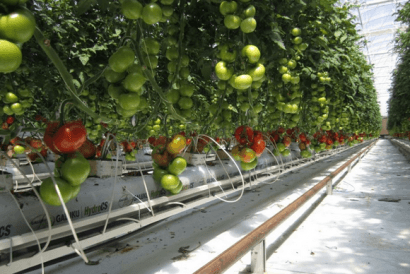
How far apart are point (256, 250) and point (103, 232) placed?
2.53 feet

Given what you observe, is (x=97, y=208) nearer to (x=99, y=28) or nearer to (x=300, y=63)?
(x=99, y=28)

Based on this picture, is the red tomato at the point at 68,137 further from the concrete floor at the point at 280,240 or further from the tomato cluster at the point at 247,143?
the tomato cluster at the point at 247,143

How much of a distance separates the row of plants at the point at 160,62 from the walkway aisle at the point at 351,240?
64 centimetres

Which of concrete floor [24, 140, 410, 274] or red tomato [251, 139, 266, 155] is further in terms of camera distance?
red tomato [251, 139, 266, 155]

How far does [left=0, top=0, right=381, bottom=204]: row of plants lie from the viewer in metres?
0.81

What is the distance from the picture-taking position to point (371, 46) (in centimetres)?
1700

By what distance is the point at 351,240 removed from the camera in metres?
2.07

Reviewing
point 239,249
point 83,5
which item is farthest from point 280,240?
point 83,5

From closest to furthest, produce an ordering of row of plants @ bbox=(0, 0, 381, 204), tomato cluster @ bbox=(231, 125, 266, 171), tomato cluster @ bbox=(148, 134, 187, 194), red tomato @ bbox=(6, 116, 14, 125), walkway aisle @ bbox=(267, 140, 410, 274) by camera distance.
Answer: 1. row of plants @ bbox=(0, 0, 381, 204)
2. tomato cluster @ bbox=(148, 134, 187, 194)
3. walkway aisle @ bbox=(267, 140, 410, 274)
4. tomato cluster @ bbox=(231, 125, 266, 171)
5. red tomato @ bbox=(6, 116, 14, 125)

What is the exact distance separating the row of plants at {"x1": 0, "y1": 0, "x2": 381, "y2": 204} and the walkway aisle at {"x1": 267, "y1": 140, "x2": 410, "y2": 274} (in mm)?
641

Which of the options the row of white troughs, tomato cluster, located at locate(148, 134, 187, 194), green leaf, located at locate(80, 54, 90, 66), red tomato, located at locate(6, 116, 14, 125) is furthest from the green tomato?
red tomato, located at locate(6, 116, 14, 125)

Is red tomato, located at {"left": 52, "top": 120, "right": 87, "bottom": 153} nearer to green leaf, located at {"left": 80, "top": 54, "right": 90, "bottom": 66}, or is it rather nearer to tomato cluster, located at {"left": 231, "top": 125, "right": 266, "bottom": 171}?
green leaf, located at {"left": 80, "top": 54, "right": 90, "bottom": 66}

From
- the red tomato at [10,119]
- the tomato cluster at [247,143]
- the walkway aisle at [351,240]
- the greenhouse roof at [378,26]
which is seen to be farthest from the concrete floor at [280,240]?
the greenhouse roof at [378,26]

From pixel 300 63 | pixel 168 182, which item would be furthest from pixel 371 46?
pixel 168 182
